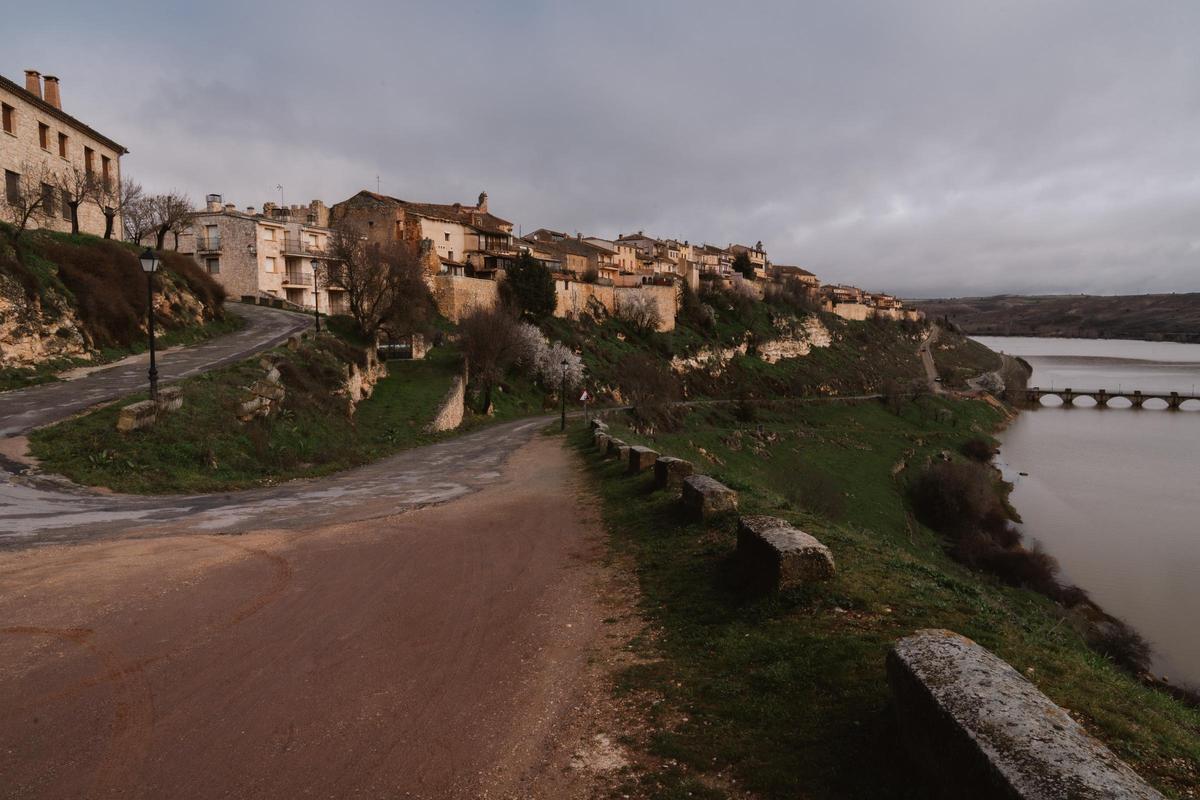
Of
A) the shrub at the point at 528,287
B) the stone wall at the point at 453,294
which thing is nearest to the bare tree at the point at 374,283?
the stone wall at the point at 453,294

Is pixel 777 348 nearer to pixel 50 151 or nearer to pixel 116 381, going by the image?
pixel 50 151

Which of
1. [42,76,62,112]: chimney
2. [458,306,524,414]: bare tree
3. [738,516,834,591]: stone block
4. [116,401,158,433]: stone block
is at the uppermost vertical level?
[42,76,62,112]: chimney

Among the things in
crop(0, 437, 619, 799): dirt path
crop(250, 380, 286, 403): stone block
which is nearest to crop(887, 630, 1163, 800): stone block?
crop(0, 437, 619, 799): dirt path

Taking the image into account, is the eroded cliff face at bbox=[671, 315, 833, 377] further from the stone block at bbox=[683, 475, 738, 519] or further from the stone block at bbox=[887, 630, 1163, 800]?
the stone block at bbox=[887, 630, 1163, 800]

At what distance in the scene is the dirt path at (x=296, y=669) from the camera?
165 inches

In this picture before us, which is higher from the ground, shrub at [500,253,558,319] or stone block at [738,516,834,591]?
shrub at [500,253,558,319]

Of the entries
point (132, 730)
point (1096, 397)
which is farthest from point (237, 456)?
point (1096, 397)

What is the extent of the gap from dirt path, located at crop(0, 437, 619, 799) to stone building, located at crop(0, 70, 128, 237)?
33013mm

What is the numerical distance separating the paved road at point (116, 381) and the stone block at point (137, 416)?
6.69ft

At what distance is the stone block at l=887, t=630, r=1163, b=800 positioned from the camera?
112 inches

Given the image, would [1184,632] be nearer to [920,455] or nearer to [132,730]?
[920,455]

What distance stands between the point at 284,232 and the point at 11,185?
→ 65.3 feet

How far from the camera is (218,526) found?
1084 centimetres

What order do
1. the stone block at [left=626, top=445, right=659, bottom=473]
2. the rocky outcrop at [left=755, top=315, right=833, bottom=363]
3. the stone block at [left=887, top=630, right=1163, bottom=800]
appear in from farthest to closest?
the rocky outcrop at [left=755, top=315, right=833, bottom=363] < the stone block at [left=626, top=445, right=659, bottom=473] < the stone block at [left=887, top=630, right=1163, bottom=800]
